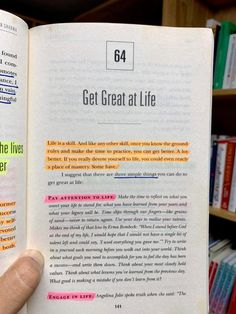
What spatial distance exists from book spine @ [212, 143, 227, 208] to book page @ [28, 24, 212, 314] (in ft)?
1.53

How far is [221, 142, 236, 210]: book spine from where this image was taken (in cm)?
90

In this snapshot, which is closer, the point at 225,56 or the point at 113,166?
the point at 113,166

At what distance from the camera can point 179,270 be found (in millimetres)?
486

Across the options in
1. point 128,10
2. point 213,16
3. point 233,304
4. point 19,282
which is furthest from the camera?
point 128,10

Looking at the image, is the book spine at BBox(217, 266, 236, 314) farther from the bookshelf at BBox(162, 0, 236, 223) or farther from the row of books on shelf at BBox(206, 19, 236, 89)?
the row of books on shelf at BBox(206, 19, 236, 89)

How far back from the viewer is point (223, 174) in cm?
92

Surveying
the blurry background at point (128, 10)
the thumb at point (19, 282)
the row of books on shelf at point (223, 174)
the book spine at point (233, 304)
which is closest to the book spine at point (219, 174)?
the row of books on shelf at point (223, 174)

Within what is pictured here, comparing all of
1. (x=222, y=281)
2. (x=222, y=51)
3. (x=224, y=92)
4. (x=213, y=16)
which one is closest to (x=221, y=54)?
(x=222, y=51)

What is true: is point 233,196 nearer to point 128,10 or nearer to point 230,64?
point 230,64

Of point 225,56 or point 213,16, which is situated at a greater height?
point 213,16

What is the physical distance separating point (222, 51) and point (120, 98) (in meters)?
0.61

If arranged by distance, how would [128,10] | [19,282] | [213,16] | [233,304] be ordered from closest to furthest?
1. [19,282]
2. [233,304]
3. [213,16]
4. [128,10]

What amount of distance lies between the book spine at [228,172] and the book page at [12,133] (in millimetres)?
645

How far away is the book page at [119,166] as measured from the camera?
467 millimetres
